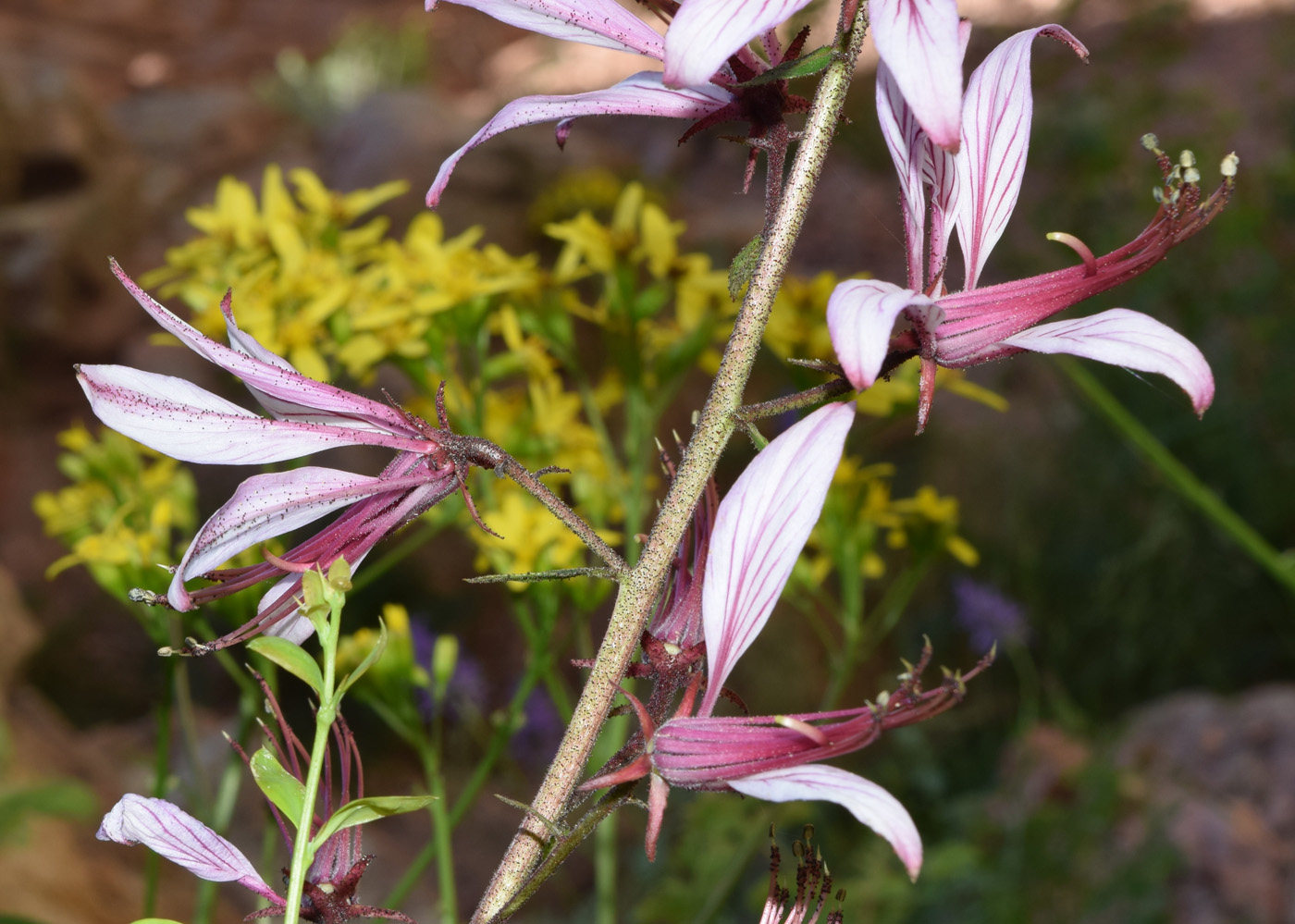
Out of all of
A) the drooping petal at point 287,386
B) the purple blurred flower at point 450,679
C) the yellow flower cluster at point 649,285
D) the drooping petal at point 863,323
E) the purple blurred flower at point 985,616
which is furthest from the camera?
the purple blurred flower at point 985,616

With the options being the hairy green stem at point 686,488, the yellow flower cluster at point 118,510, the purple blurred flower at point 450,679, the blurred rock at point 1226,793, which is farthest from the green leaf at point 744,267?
the blurred rock at point 1226,793

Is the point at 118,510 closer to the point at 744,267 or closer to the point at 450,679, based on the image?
the point at 450,679

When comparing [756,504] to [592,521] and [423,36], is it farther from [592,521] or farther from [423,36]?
[423,36]

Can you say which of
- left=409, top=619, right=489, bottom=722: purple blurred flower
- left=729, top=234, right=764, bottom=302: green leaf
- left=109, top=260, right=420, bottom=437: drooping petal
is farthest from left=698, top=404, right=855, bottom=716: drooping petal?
left=409, top=619, right=489, bottom=722: purple blurred flower

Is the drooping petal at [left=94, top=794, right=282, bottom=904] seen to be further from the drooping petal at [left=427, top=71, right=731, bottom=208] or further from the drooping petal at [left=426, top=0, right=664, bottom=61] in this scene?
the drooping petal at [left=426, top=0, right=664, bottom=61]

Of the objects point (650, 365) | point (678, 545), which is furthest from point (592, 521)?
point (678, 545)

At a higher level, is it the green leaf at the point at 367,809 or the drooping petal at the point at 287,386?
the drooping petal at the point at 287,386

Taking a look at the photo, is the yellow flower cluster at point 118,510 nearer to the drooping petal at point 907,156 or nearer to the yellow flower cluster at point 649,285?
the yellow flower cluster at point 649,285
